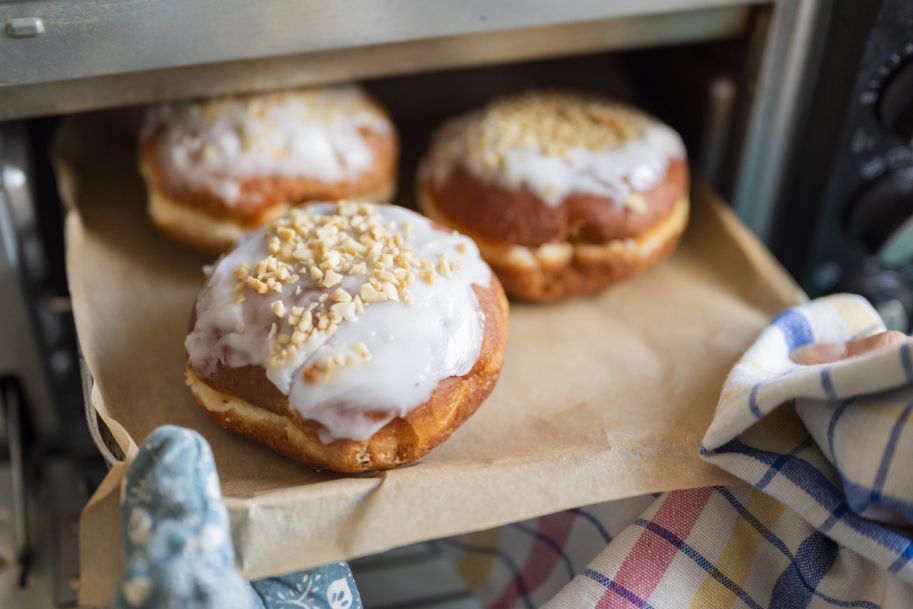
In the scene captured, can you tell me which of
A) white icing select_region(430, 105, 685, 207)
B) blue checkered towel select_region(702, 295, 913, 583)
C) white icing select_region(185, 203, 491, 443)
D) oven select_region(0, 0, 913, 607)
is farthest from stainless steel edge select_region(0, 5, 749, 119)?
blue checkered towel select_region(702, 295, 913, 583)

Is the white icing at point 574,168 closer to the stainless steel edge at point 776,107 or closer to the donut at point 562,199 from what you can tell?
the donut at point 562,199

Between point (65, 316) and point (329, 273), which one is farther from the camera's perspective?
point (65, 316)

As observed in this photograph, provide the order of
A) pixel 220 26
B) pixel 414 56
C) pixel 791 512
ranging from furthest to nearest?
pixel 414 56 < pixel 220 26 < pixel 791 512

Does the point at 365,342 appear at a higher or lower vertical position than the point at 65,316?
higher

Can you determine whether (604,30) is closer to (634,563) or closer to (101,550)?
(634,563)

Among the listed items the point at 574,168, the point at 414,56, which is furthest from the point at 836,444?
the point at 414,56

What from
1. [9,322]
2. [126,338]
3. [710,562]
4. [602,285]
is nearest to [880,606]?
[710,562]

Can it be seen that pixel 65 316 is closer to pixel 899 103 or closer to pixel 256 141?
pixel 256 141

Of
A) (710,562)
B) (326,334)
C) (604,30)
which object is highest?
(604,30)

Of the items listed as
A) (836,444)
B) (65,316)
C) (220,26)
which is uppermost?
(220,26)
